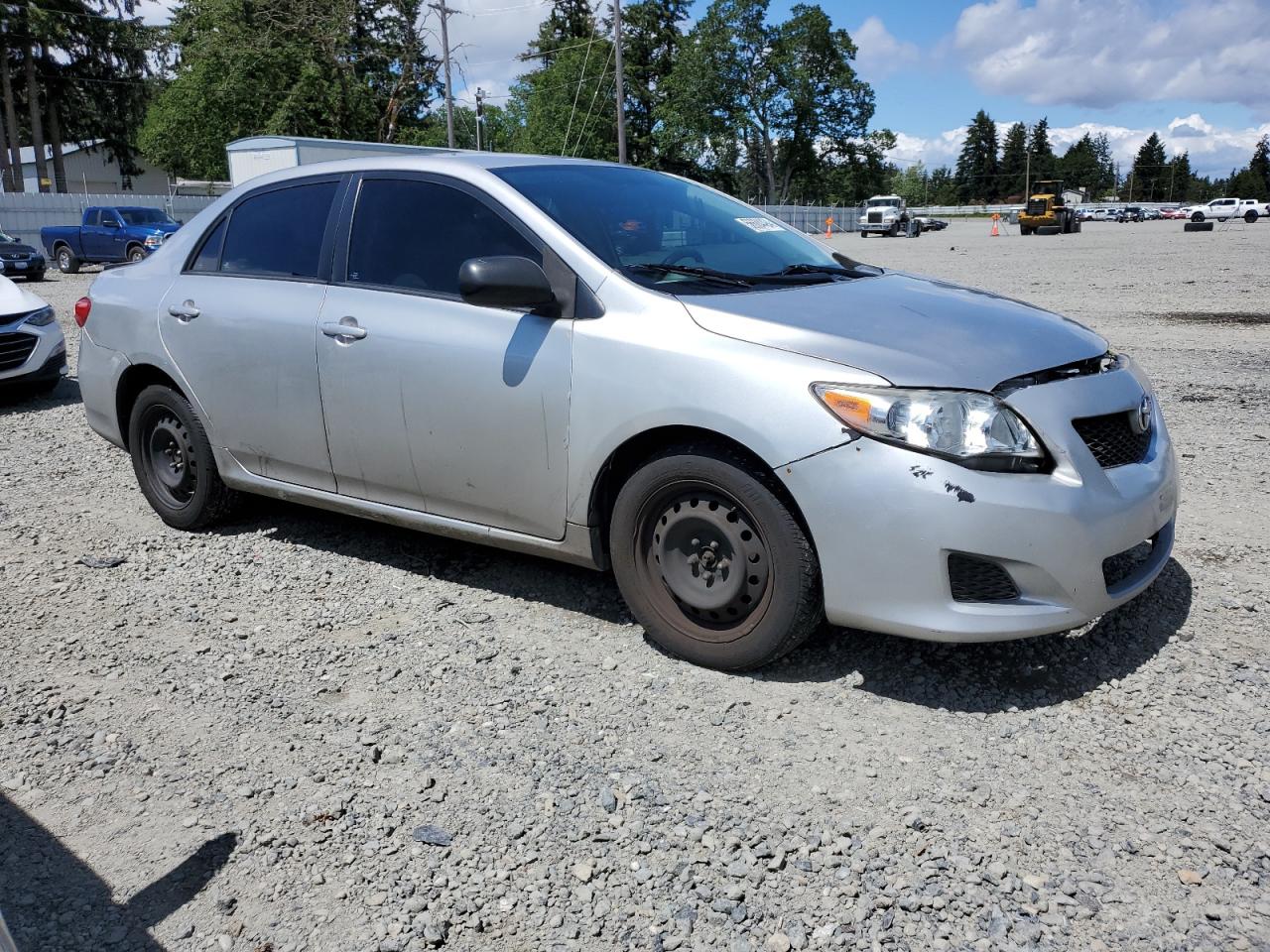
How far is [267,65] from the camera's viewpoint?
160 feet

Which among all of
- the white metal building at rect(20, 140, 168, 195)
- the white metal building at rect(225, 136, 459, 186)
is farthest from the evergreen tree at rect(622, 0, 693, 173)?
the white metal building at rect(225, 136, 459, 186)

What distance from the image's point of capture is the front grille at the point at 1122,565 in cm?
321

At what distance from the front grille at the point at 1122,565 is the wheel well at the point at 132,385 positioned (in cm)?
412

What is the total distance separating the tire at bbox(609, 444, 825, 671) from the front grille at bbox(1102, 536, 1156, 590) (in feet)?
2.91

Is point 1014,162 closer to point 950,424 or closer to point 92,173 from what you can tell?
point 92,173

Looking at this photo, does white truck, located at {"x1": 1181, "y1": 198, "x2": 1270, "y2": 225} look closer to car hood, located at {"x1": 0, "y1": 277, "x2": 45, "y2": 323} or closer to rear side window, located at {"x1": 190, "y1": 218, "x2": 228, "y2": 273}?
car hood, located at {"x1": 0, "y1": 277, "x2": 45, "y2": 323}

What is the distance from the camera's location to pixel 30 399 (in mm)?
9484

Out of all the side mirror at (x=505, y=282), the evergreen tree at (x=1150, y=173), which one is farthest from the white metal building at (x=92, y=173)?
the evergreen tree at (x=1150, y=173)

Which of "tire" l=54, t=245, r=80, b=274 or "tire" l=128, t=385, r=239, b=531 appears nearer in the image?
"tire" l=128, t=385, r=239, b=531

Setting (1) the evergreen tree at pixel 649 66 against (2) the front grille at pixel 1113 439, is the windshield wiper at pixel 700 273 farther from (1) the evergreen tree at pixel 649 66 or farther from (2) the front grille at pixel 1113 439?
(1) the evergreen tree at pixel 649 66

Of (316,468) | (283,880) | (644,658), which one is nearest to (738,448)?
(644,658)

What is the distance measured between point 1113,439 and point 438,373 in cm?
236

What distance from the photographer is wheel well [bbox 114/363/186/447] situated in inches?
201

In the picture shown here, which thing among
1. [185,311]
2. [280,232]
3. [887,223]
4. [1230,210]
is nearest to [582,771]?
[280,232]
